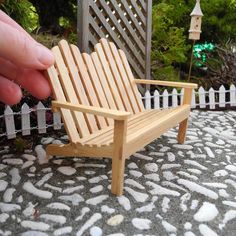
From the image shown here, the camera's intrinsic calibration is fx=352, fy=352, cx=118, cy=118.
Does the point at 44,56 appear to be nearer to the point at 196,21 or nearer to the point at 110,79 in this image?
the point at 110,79

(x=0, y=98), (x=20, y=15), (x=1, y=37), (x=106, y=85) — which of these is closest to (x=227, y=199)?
(x=106, y=85)

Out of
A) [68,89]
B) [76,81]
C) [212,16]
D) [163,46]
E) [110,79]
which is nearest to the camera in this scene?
[68,89]

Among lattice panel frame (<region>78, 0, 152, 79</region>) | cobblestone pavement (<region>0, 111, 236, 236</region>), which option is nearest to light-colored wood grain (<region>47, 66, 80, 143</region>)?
cobblestone pavement (<region>0, 111, 236, 236</region>)

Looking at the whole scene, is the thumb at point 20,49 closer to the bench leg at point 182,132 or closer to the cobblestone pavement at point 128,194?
the cobblestone pavement at point 128,194

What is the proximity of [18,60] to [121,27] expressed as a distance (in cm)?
341

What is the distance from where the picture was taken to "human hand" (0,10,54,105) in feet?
4.85

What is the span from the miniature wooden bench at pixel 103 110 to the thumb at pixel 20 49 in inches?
37.0

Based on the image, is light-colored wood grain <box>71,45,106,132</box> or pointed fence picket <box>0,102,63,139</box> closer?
light-colored wood grain <box>71,45,106,132</box>

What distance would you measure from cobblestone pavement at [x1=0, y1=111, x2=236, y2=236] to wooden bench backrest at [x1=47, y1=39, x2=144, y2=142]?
0.42 meters

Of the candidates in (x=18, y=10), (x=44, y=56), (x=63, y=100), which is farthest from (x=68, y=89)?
(x=44, y=56)

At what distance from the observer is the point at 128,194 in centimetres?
280

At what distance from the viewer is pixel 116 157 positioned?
267cm

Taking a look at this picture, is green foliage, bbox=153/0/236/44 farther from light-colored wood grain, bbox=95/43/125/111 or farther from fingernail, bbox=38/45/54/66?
fingernail, bbox=38/45/54/66

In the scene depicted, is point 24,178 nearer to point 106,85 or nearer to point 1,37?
point 106,85
